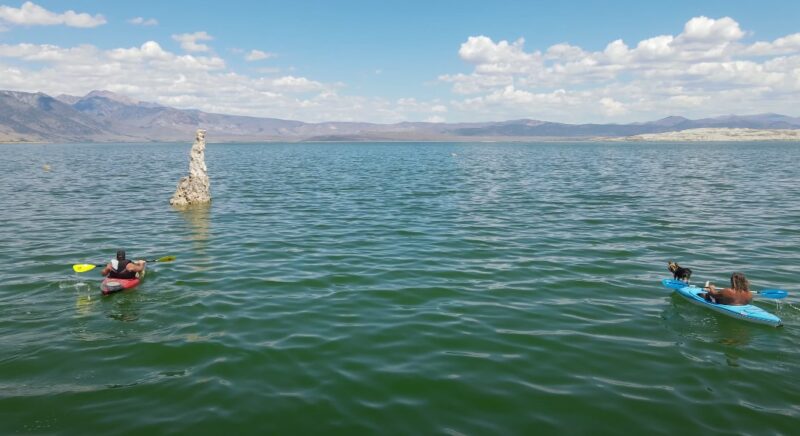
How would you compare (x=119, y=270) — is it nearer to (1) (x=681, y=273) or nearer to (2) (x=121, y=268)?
(2) (x=121, y=268)

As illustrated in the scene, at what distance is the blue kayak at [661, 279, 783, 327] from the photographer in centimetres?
1450

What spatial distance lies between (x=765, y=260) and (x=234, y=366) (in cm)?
2209

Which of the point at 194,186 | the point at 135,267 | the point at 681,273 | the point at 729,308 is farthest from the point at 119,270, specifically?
the point at 194,186

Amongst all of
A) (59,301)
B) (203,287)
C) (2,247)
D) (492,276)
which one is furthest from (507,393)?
(2,247)

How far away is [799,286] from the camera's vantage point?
18.0 meters

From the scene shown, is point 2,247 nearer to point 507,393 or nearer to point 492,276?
point 492,276

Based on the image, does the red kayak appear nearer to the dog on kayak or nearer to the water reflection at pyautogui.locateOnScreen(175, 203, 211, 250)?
the water reflection at pyautogui.locateOnScreen(175, 203, 211, 250)

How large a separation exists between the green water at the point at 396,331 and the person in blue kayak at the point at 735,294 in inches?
22.3

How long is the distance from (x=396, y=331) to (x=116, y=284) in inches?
405

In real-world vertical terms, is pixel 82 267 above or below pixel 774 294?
below

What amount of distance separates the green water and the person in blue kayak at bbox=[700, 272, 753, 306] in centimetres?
57

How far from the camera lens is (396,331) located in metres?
14.3

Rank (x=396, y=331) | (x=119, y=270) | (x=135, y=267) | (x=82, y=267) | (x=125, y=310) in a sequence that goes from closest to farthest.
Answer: (x=396, y=331) → (x=125, y=310) → (x=119, y=270) → (x=135, y=267) → (x=82, y=267)

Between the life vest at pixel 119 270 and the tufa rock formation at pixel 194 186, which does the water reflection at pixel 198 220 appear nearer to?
the tufa rock formation at pixel 194 186
